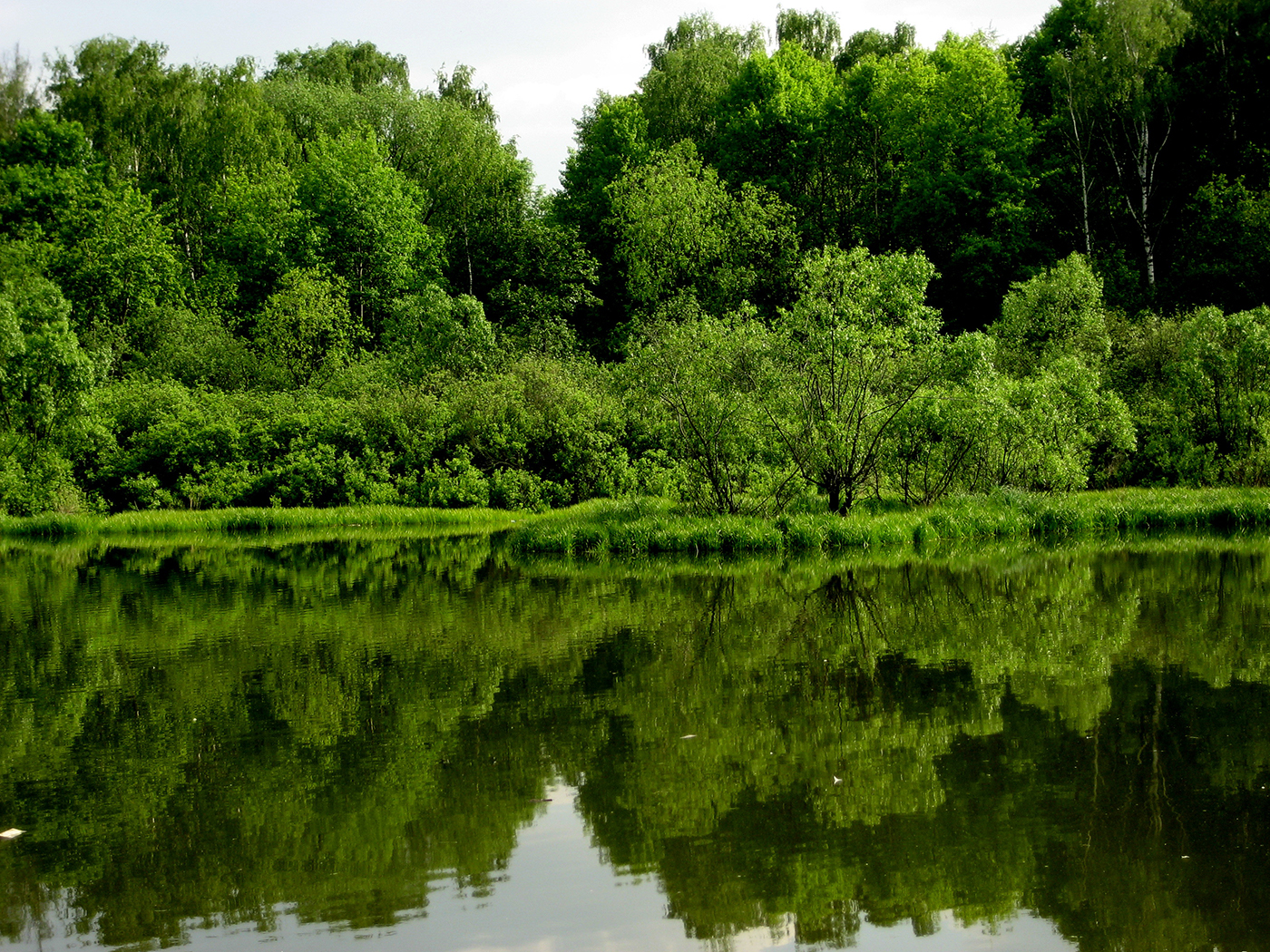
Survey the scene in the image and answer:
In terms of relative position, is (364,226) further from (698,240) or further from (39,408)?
(39,408)

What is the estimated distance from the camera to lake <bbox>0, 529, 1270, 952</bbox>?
23.3 ft

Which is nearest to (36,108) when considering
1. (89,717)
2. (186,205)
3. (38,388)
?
(186,205)

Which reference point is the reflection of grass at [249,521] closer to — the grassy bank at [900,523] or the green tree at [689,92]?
the grassy bank at [900,523]

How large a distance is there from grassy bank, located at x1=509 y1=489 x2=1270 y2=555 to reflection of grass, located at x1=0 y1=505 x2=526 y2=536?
7215 millimetres

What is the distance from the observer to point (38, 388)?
39.4 meters

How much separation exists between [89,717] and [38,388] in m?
31.6

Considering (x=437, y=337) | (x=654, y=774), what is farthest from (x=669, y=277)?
(x=654, y=774)

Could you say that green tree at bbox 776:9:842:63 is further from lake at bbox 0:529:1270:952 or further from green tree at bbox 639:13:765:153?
lake at bbox 0:529:1270:952

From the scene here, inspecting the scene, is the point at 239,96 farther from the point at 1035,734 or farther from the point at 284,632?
the point at 1035,734

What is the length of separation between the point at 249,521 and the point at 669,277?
83.0 feet

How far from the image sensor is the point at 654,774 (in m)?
9.56

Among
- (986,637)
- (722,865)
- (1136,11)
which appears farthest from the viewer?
(1136,11)

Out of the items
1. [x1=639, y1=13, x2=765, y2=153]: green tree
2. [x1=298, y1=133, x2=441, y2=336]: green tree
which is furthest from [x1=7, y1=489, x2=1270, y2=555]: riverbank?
[x1=639, y1=13, x2=765, y2=153]: green tree

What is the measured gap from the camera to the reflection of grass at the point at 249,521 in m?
36.2
